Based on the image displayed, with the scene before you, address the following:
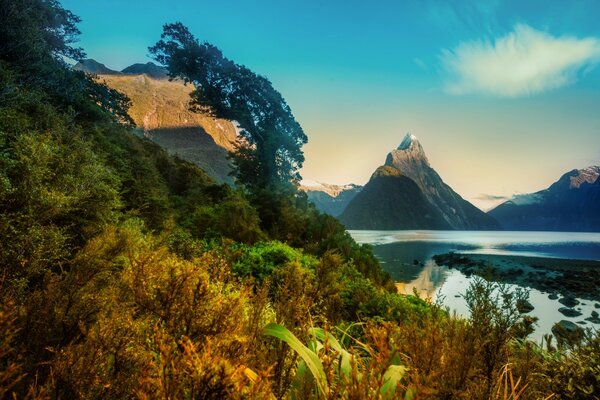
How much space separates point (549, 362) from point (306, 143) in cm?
1907

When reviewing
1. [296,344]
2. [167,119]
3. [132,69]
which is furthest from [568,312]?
[132,69]

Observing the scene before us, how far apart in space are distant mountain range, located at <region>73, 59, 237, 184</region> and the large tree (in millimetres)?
72806

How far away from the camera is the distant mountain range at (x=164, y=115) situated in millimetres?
105438

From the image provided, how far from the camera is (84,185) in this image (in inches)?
209

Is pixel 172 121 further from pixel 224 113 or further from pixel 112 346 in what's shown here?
pixel 112 346

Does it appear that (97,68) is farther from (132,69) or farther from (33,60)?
(33,60)

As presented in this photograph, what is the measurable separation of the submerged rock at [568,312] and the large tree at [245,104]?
1811cm

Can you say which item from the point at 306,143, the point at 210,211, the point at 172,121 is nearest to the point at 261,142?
the point at 306,143

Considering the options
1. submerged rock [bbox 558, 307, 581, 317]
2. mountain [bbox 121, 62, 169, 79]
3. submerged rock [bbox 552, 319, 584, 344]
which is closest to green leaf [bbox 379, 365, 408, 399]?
submerged rock [bbox 552, 319, 584, 344]

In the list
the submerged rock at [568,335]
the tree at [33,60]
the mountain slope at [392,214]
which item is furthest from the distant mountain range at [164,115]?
the mountain slope at [392,214]

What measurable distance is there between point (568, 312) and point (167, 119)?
449ft

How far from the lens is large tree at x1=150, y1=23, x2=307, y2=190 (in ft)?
61.4

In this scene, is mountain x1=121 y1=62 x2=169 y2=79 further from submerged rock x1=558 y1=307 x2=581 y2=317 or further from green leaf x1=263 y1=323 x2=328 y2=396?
green leaf x1=263 y1=323 x2=328 y2=396

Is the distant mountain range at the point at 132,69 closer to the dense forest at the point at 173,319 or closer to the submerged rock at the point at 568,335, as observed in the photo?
the dense forest at the point at 173,319
